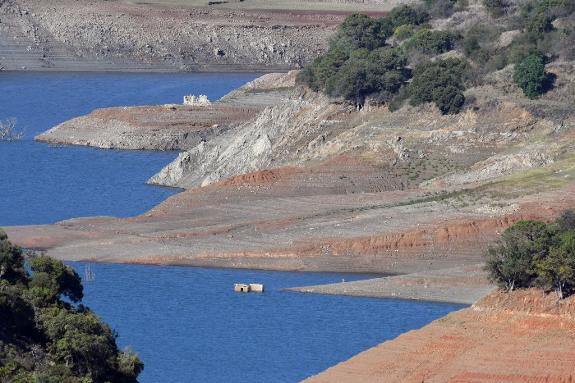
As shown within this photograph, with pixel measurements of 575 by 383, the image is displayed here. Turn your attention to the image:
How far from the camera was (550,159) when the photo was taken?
84.1 m

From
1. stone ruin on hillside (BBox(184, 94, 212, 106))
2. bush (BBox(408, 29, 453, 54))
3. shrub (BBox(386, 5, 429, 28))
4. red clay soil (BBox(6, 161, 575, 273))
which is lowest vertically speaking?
red clay soil (BBox(6, 161, 575, 273))

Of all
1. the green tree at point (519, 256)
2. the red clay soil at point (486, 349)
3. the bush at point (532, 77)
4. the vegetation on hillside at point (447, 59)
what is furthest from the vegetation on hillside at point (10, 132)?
the red clay soil at point (486, 349)

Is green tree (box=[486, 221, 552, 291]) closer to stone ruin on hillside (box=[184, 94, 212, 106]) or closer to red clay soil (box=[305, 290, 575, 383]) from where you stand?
red clay soil (box=[305, 290, 575, 383])

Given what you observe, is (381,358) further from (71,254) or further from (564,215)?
(71,254)

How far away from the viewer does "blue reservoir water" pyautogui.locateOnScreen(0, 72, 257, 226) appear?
3401 inches

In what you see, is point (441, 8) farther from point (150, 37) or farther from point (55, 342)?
point (55, 342)

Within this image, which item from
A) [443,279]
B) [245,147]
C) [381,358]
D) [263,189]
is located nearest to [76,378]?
[381,358]

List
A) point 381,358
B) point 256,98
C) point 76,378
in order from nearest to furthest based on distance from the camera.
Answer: point 76,378
point 381,358
point 256,98

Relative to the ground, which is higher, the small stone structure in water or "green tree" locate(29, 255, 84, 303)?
"green tree" locate(29, 255, 84, 303)

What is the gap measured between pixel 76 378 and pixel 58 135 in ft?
210

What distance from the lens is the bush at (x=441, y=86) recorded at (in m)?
91.4

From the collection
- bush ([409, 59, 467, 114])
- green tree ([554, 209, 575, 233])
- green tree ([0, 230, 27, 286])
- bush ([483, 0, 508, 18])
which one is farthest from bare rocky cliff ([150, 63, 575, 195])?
green tree ([0, 230, 27, 286])

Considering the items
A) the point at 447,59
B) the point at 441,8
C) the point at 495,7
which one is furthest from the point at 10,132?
the point at 447,59

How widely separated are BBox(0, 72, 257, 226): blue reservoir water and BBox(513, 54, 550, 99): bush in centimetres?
1581
